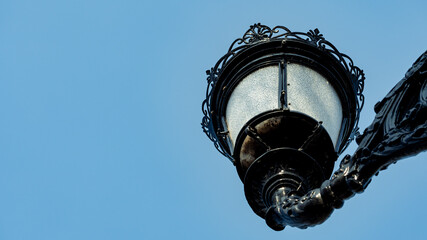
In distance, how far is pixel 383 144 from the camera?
3.11 metres

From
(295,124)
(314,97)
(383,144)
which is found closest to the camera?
(383,144)

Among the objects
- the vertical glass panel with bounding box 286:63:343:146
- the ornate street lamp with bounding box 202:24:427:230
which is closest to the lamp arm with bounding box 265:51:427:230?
the ornate street lamp with bounding box 202:24:427:230

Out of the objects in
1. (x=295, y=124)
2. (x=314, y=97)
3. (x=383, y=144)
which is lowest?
(x=383, y=144)

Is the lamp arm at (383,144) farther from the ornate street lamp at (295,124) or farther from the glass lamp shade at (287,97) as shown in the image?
the glass lamp shade at (287,97)

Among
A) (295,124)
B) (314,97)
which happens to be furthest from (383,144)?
(314,97)

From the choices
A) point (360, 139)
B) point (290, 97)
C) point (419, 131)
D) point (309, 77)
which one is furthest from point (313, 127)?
point (419, 131)

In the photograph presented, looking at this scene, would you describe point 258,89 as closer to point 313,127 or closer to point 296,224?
point 313,127

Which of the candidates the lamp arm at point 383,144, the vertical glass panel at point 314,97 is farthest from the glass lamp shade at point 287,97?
the lamp arm at point 383,144

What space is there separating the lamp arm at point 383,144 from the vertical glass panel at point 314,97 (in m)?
0.87

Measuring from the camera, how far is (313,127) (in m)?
4.22

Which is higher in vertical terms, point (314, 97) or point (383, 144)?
point (314, 97)

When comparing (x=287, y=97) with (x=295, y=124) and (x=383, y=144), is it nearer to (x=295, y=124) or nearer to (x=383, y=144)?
(x=295, y=124)

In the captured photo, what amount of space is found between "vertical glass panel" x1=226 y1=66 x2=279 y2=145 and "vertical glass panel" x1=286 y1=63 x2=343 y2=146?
95 millimetres

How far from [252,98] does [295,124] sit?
355 millimetres
